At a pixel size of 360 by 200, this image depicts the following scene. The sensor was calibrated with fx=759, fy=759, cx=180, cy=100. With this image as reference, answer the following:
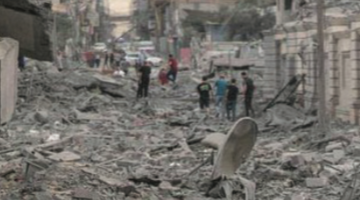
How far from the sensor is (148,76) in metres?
28.4

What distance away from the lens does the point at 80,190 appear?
10.8 m

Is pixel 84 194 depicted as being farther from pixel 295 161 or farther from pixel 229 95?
pixel 229 95

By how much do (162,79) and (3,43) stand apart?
30837 mm

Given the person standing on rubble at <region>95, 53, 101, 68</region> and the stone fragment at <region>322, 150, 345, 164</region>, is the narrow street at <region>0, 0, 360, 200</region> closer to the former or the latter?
the stone fragment at <region>322, 150, 345, 164</region>

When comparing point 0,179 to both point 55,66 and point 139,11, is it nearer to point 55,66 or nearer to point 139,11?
point 55,66

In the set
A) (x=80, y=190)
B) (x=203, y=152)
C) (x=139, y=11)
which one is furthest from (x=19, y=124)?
(x=139, y=11)

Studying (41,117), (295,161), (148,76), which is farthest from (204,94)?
(295,161)

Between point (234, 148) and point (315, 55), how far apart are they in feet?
49.3

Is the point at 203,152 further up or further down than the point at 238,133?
further down

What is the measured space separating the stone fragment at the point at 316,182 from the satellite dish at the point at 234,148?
1.27 m

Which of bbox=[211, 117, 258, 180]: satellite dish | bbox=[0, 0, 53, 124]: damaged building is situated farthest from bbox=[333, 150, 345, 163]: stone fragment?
bbox=[0, 0, 53, 124]: damaged building

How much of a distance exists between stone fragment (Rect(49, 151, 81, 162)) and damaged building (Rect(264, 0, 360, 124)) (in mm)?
9868

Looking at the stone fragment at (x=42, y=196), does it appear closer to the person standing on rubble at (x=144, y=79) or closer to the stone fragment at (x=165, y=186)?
the stone fragment at (x=165, y=186)

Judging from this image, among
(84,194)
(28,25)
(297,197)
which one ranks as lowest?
(297,197)
